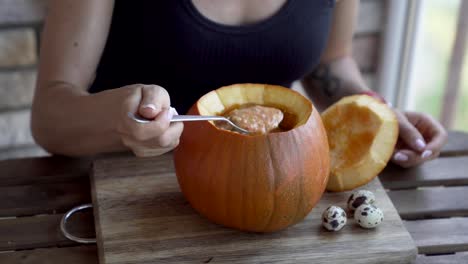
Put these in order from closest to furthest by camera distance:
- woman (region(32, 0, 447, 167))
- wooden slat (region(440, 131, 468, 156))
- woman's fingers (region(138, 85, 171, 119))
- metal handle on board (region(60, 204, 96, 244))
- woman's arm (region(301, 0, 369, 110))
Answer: woman's fingers (region(138, 85, 171, 119)) < metal handle on board (region(60, 204, 96, 244)) < woman (region(32, 0, 447, 167)) < wooden slat (region(440, 131, 468, 156)) < woman's arm (region(301, 0, 369, 110))

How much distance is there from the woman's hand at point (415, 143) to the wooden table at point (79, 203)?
18 mm

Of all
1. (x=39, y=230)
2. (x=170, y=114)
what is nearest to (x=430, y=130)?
(x=170, y=114)

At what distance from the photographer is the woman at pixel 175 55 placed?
880 millimetres

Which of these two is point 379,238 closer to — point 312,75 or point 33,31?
point 312,75

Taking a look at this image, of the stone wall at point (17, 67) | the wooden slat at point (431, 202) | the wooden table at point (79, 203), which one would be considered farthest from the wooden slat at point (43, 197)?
the stone wall at point (17, 67)

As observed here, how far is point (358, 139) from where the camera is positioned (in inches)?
34.1

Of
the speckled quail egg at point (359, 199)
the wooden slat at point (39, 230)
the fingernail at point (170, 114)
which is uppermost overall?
the fingernail at point (170, 114)

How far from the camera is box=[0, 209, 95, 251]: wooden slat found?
76 centimetres

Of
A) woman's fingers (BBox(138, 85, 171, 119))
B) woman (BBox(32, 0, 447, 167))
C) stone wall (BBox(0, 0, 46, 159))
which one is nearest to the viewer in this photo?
woman's fingers (BBox(138, 85, 171, 119))

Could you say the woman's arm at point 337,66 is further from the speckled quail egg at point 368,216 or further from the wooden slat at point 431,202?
the speckled quail egg at point 368,216

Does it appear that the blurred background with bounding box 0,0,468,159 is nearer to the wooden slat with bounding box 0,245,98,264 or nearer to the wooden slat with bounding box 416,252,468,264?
the wooden slat with bounding box 0,245,98,264

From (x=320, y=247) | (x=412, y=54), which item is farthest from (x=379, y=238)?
(x=412, y=54)

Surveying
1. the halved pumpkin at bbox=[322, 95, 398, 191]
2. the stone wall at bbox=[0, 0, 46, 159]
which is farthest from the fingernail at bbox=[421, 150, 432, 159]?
the stone wall at bbox=[0, 0, 46, 159]

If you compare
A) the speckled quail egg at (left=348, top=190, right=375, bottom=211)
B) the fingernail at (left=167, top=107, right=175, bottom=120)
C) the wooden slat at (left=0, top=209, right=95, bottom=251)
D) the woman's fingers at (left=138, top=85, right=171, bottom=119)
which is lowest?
the wooden slat at (left=0, top=209, right=95, bottom=251)
